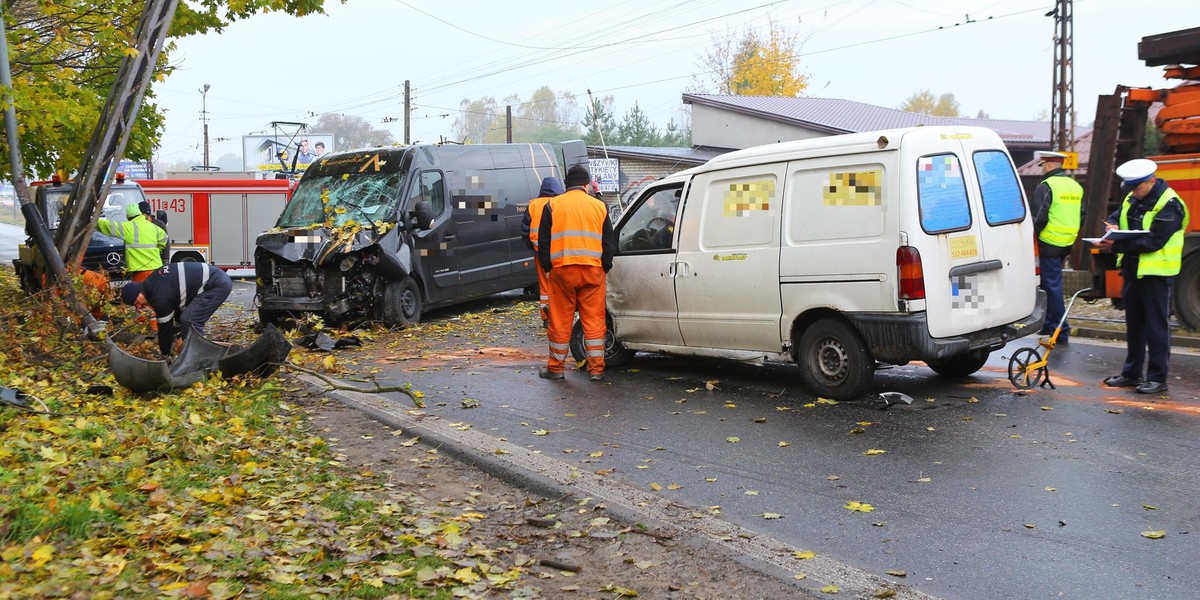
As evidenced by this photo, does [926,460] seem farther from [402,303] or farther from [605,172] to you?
[605,172]

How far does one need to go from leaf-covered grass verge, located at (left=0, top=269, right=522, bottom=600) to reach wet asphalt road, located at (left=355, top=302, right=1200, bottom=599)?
1.41m

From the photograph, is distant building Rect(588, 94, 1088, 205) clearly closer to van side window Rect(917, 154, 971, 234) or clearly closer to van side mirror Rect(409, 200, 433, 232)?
van side mirror Rect(409, 200, 433, 232)

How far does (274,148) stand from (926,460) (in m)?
59.2

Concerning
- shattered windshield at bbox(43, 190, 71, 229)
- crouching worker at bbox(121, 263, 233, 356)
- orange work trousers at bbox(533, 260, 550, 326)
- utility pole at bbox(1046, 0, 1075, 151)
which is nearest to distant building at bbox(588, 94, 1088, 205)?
utility pole at bbox(1046, 0, 1075, 151)

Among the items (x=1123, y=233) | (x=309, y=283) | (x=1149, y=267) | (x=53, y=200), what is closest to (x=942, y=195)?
(x=1123, y=233)

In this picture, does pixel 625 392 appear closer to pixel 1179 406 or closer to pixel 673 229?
pixel 673 229

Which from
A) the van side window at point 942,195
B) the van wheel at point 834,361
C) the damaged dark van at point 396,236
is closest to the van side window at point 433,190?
the damaged dark van at point 396,236

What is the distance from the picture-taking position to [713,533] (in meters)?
4.66

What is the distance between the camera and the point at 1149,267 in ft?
23.8

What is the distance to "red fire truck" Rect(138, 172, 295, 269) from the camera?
26.4 metres

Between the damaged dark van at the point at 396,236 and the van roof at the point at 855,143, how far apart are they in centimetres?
→ 543

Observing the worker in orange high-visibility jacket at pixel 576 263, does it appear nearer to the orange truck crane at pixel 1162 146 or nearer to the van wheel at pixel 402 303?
the van wheel at pixel 402 303

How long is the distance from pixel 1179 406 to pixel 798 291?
267cm

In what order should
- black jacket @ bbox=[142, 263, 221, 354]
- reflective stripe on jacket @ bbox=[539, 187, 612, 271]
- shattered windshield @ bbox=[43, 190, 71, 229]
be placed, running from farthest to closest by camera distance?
shattered windshield @ bbox=[43, 190, 71, 229] → black jacket @ bbox=[142, 263, 221, 354] → reflective stripe on jacket @ bbox=[539, 187, 612, 271]
